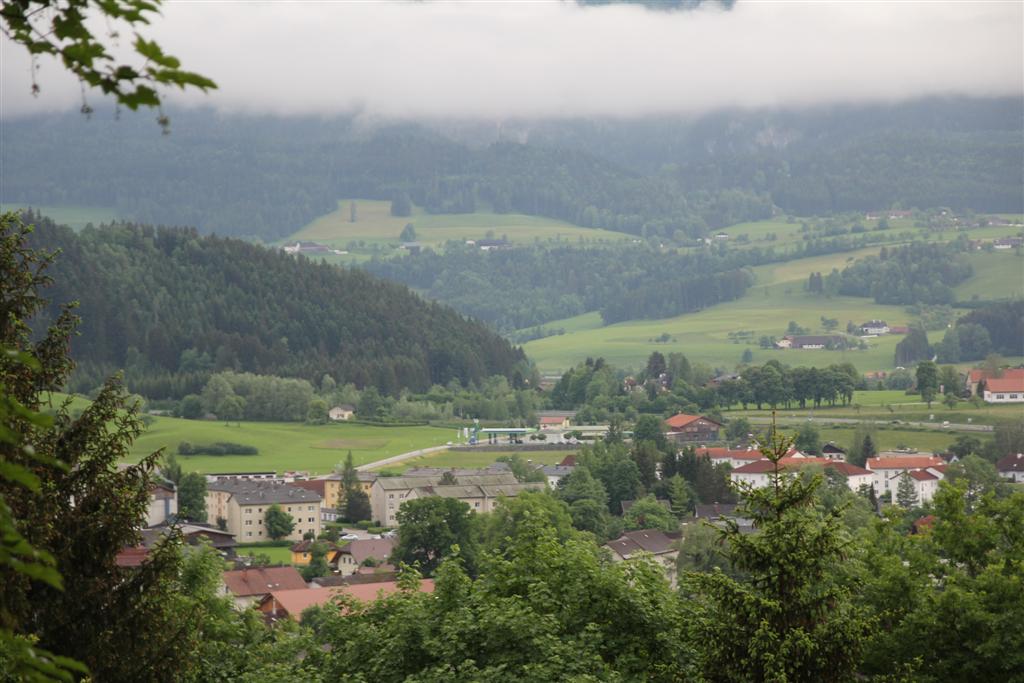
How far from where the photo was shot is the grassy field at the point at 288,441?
106000mm

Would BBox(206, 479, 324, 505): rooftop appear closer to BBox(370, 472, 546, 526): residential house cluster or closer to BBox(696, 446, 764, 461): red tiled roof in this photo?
BBox(370, 472, 546, 526): residential house cluster

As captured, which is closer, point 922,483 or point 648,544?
point 648,544

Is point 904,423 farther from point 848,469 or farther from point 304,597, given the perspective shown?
point 304,597

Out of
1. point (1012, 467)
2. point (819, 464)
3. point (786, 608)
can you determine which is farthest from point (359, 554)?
point (786, 608)

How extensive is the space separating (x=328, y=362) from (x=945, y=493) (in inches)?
5459

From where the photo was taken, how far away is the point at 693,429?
122 meters

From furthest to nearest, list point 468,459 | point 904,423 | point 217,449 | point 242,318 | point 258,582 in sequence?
1. point 242,318
2. point 904,423
3. point 217,449
4. point 468,459
5. point 258,582

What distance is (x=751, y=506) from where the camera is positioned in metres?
18.6

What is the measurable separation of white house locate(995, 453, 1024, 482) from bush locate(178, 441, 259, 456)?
173 feet

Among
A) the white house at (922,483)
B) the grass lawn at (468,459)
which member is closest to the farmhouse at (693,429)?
the grass lawn at (468,459)

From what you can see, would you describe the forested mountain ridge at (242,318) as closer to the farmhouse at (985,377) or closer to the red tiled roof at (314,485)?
the farmhouse at (985,377)

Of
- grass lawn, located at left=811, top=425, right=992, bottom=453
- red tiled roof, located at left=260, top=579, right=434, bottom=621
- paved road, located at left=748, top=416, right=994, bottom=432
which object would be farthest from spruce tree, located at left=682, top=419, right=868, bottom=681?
paved road, located at left=748, top=416, right=994, bottom=432

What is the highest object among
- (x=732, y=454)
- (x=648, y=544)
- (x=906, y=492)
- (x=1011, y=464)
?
(x=732, y=454)

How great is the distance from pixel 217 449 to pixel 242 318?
207 feet
